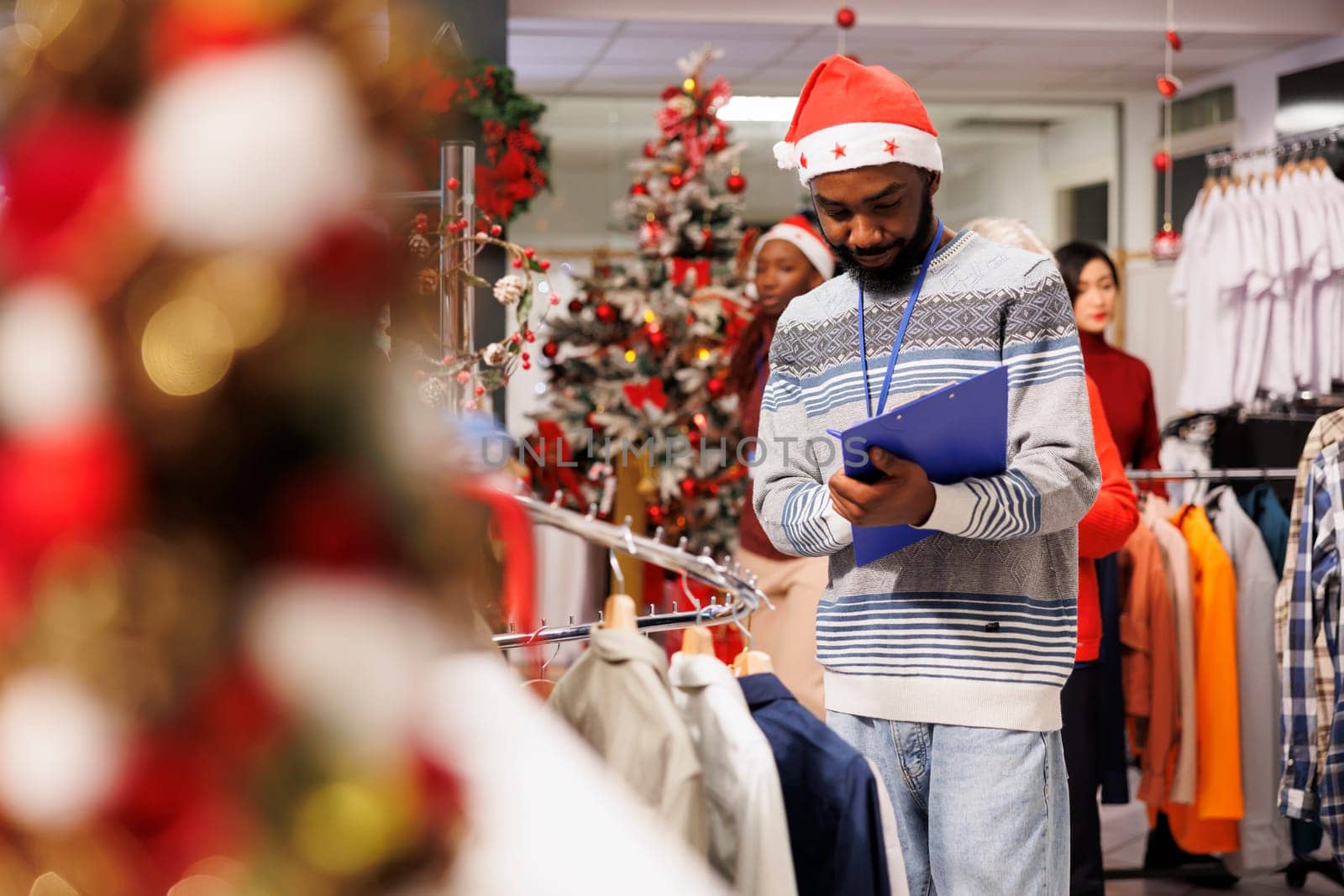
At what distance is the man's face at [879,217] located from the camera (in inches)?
58.2

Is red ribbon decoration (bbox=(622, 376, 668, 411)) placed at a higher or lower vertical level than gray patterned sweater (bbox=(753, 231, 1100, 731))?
higher

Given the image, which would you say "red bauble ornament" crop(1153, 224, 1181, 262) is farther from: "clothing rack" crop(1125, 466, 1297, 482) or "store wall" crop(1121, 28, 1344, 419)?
"store wall" crop(1121, 28, 1344, 419)

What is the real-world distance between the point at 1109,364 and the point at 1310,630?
95 centimetres

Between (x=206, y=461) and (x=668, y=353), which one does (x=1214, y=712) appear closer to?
(x=668, y=353)

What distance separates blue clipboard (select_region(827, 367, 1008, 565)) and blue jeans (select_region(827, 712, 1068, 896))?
0.73 ft

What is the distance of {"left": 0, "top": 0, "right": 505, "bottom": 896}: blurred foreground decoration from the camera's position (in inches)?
11.2

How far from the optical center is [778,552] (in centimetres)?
320

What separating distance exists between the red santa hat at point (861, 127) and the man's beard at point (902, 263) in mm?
67

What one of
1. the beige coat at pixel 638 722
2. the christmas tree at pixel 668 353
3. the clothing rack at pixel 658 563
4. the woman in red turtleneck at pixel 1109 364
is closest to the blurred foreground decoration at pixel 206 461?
the beige coat at pixel 638 722

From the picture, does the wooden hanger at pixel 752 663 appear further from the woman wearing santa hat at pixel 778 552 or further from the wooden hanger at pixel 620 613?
the woman wearing santa hat at pixel 778 552

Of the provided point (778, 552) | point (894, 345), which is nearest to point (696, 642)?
point (894, 345)

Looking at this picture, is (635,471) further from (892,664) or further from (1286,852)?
(892,664)

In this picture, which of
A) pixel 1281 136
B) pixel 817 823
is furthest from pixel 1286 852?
pixel 1281 136

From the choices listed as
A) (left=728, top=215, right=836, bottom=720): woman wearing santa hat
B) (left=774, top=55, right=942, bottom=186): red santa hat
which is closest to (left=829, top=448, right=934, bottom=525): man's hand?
(left=774, top=55, right=942, bottom=186): red santa hat
